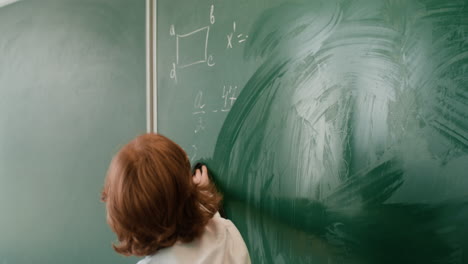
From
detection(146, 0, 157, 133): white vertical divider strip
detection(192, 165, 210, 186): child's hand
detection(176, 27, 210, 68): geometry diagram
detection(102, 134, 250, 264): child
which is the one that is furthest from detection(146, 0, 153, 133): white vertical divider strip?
detection(102, 134, 250, 264): child

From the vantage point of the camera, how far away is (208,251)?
41.6 inches

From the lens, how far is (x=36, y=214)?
222cm

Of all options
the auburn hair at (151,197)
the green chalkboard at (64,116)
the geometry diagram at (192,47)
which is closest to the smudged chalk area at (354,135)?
the geometry diagram at (192,47)

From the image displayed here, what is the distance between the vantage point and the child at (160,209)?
38.8 inches

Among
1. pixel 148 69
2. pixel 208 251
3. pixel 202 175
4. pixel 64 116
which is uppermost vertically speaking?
pixel 148 69

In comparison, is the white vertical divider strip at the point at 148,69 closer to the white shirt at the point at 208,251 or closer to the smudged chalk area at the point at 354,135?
the smudged chalk area at the point at 354,135

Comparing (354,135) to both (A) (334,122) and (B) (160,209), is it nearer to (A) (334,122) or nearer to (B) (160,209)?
(A) (334,122)

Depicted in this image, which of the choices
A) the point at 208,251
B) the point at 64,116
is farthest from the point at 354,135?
the point at 64,116

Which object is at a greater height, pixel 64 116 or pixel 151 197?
pixel 64 116

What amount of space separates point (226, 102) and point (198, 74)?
17 centimetres

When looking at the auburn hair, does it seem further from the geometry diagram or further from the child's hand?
the geometry diagram

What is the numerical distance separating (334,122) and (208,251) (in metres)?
0.50

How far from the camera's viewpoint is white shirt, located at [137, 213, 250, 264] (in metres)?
1.05

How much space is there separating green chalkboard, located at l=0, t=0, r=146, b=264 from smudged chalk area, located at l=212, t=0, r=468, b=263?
25.2 inches
